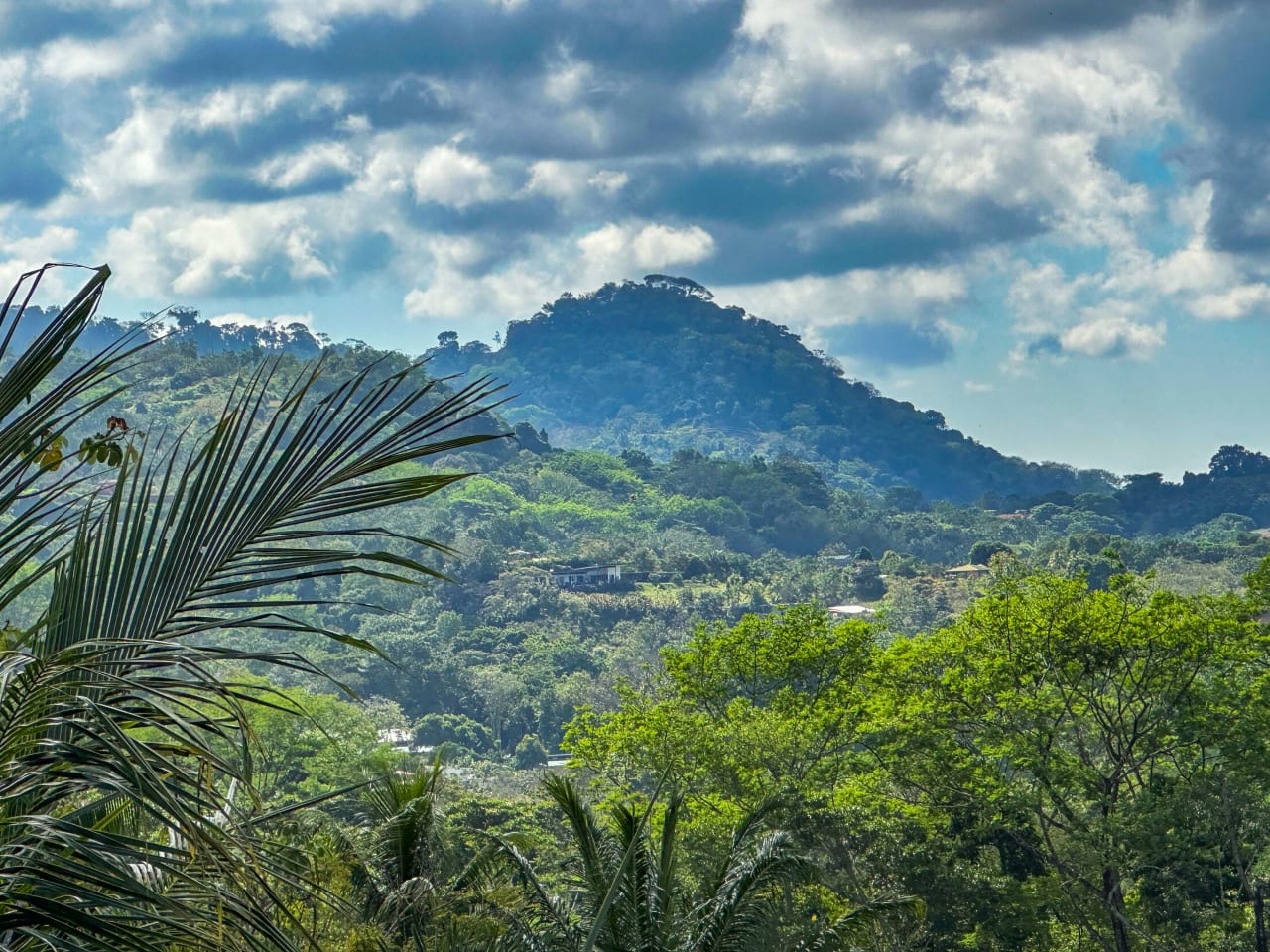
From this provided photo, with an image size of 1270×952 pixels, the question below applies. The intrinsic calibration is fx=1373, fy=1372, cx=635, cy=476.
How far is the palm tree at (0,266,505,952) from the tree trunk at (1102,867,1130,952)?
16.1 metres

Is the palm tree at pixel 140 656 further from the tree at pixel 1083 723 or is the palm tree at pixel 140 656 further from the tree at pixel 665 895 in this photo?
the tree at pixel 1083 723

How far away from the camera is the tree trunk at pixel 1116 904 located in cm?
1655

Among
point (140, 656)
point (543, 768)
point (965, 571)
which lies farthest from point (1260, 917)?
point (965, 571)

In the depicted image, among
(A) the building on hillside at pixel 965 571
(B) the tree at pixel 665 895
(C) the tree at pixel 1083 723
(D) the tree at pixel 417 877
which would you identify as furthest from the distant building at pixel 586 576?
(B) the tree at pixel 665 895

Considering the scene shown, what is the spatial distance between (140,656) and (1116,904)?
16.9 m

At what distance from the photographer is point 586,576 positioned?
10788cm

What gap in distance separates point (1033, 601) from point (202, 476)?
16755 millimetres

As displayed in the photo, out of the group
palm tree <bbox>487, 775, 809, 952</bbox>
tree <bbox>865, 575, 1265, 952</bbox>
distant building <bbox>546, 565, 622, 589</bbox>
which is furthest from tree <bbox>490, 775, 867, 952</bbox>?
distant building <bbox>546, 565, 622, 589</bbox>

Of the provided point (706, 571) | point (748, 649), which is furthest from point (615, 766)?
point (706, 571)

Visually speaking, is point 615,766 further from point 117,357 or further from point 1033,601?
point 117,357

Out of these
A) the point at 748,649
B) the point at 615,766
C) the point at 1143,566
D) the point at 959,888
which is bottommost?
the point at 959,888

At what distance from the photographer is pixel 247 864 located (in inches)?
66.4

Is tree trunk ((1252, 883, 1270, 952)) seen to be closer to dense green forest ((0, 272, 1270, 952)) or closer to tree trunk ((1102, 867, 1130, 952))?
dense green forest ((0, 272, 1270, 952))

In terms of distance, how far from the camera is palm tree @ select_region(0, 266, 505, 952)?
161cm
